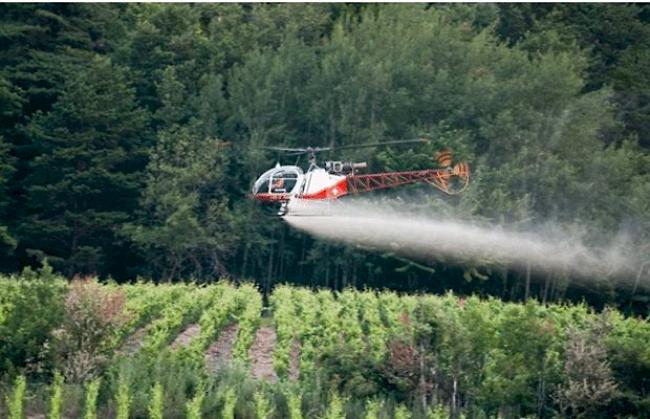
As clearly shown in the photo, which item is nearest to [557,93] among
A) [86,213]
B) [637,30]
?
[637,30]

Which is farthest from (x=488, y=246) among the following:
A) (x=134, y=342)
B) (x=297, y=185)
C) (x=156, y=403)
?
(x=156, y=403)

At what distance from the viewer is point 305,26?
5991 cm

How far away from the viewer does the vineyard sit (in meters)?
31.9

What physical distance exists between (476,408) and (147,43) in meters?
26.4

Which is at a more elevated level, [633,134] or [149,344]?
[633,134]

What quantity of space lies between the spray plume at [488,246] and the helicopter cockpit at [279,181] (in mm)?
9811

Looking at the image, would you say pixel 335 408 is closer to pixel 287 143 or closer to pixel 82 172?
pixel 82 172

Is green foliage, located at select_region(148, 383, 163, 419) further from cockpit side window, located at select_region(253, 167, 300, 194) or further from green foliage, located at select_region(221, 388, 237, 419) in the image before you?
cockpit side window, located at select_region(253, 167, 300, 194)

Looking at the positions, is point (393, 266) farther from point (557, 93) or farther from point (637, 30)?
point (637, 30)

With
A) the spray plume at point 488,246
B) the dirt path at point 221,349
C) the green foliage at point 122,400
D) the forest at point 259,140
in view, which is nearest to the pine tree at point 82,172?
the forest at point 259,140

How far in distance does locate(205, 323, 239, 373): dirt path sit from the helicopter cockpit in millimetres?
3414

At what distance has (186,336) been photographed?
38500 millimetres

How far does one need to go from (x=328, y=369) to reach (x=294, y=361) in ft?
9.17

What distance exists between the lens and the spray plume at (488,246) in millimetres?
49781
